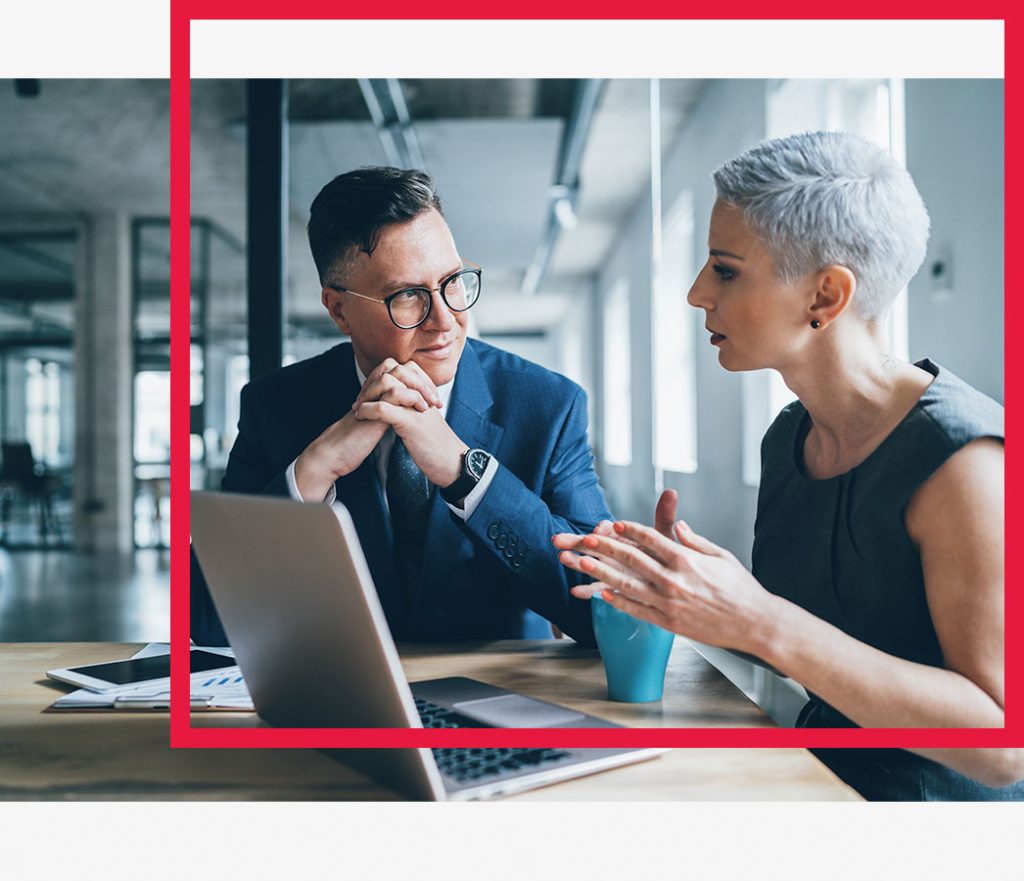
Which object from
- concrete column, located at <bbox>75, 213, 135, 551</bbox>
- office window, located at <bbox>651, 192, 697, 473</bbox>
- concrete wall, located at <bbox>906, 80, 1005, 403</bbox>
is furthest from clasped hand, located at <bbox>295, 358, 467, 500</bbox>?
concrete column, located at <bbox>75, 213, 135, 551</bbox>

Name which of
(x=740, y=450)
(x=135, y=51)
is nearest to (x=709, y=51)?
(x=740, y=450)

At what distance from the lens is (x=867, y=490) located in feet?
3.93

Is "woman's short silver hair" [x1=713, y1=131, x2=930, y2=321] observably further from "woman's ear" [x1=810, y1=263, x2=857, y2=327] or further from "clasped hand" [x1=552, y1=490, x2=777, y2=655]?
"clasped hand" [x1=552, y1=490, x2=777, y2=655]

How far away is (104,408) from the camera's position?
854 centimetres

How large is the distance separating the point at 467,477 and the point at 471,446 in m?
0.14

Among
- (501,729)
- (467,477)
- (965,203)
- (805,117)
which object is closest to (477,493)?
(467,477)

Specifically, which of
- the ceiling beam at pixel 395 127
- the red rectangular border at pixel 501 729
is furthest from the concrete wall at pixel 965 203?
the ceiling beam at pixel 395 127

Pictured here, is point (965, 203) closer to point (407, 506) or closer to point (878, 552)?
point (878, 552)

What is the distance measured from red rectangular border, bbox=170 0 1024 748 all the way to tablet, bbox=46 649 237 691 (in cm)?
10

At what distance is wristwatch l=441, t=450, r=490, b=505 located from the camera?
1364 mm

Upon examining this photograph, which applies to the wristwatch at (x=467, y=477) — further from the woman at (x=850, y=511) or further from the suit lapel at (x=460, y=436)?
the woman at (x=850, y=511)

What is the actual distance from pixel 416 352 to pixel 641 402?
0.53m

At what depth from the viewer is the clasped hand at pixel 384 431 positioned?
52.0 inches

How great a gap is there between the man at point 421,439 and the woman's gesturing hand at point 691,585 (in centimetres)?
38
